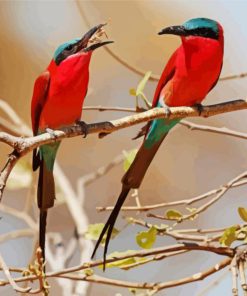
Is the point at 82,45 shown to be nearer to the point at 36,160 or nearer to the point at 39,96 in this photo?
the point at 39,96

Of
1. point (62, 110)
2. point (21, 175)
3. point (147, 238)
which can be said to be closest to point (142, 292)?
point (147, 238)

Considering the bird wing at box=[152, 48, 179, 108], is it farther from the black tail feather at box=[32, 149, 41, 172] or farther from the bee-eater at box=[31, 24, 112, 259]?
the black tail feather at box=[32, 149, 41, 172]

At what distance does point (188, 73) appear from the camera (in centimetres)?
156

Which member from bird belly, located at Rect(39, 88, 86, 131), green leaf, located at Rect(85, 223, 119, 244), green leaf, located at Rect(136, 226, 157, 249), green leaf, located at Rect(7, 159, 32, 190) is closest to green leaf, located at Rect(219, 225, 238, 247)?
green leaf, located at Rect(136, 226, 157, 249)

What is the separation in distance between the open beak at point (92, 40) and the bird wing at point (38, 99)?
0.10 metres

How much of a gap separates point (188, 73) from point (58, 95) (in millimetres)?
258

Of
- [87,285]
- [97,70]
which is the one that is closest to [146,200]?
[97,70]

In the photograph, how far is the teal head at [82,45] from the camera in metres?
1.43

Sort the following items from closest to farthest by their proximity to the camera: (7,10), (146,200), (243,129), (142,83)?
(142,83) < (243,129) < (146,200) < (7,10)

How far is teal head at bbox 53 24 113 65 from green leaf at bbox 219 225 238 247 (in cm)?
40

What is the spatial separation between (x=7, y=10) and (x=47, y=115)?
8.21ft

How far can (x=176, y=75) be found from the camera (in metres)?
1.56

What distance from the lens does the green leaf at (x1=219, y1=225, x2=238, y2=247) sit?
1.35 metres

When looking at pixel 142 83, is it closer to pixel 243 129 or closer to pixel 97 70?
pixel 243 129
